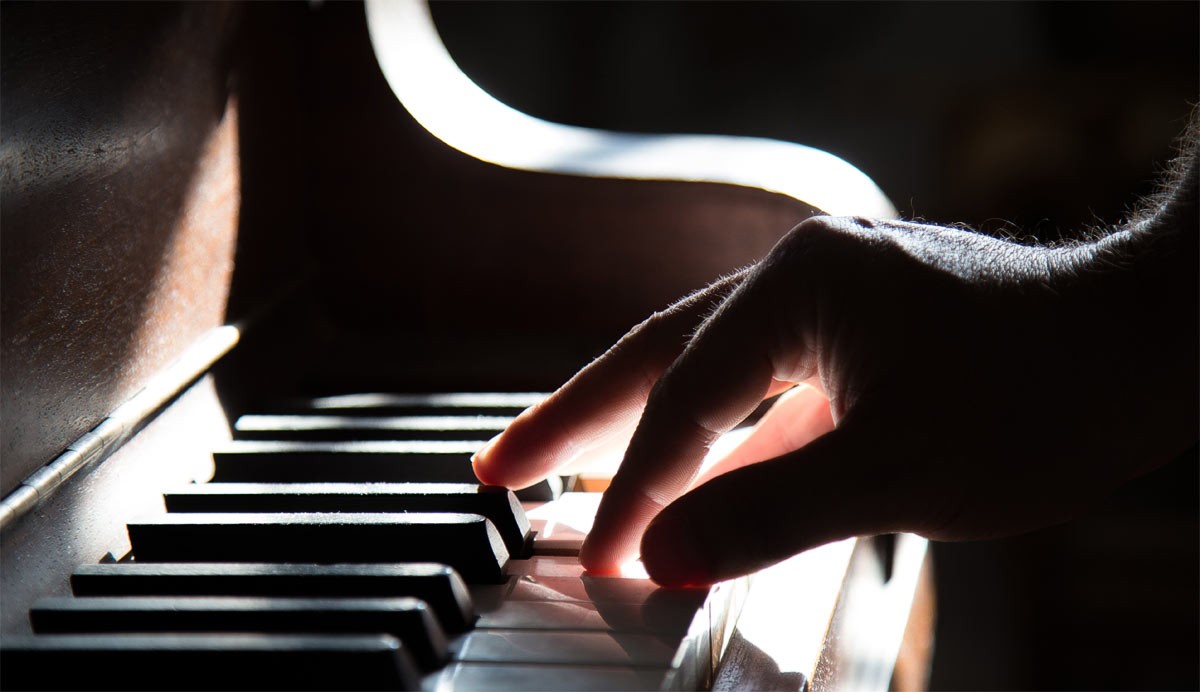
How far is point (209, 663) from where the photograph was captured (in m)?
0.55

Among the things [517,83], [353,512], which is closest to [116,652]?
[353,512]

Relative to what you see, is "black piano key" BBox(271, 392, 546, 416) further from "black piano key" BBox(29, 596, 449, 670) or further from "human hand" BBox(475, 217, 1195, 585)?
"black piano key" BBox(29, 596, 449, 670)

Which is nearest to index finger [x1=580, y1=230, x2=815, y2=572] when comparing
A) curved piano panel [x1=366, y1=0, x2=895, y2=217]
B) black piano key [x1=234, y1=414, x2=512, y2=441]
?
black piano key [x1=234, y1=414, x2=512, y2=441]

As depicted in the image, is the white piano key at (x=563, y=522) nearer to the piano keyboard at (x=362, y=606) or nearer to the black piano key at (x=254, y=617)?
the piano keyboard at (x=362, y=606)

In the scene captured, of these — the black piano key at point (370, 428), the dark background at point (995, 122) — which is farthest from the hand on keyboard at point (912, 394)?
the dark background at point (995, 122)

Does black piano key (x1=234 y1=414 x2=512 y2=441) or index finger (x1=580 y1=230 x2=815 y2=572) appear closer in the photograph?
index finger (x1=580 y1=230 x2=815 y2=572)

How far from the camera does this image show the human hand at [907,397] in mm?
640

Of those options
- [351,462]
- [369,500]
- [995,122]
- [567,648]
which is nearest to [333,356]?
[351,462]

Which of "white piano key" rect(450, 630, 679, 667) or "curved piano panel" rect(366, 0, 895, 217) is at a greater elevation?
"curved piano panel" rect(366, 0, 895, 217)

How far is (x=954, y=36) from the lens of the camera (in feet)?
14.0

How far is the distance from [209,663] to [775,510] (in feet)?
1.10

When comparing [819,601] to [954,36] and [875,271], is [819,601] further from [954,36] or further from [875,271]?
[954,36]

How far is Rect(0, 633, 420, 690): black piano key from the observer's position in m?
0.54

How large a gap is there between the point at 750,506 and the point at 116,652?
0.37m
